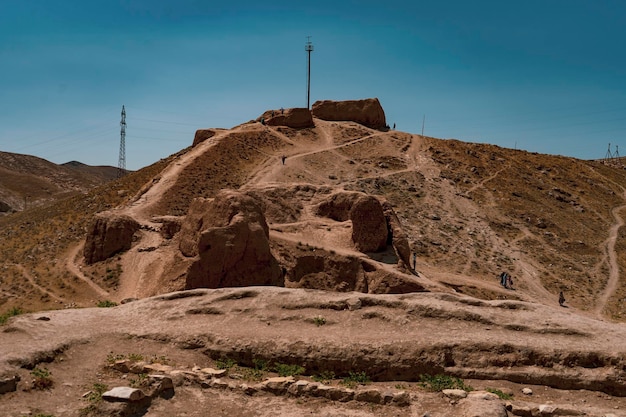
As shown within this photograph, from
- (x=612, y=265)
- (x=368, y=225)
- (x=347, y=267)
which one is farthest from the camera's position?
(x=612, y=265)

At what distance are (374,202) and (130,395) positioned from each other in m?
20.2

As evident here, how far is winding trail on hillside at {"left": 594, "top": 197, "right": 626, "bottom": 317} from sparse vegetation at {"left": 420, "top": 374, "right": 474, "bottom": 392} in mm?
27670

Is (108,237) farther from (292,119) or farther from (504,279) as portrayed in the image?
(292,119)

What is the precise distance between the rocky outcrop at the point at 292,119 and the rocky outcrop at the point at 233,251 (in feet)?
127

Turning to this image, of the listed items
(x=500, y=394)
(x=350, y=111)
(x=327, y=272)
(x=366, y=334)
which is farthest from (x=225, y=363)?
(x=350, y=111)

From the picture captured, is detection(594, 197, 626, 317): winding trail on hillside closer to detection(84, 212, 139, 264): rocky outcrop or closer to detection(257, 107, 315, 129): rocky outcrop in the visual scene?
detection(84, 212, 139, 264): rocky outcrop

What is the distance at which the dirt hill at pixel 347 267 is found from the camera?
11805mm

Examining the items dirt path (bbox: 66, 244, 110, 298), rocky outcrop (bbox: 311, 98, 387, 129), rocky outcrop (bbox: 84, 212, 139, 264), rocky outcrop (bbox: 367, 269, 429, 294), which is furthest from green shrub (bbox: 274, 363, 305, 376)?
rocky outcrop (bbox: 311, 98, 387, 129)

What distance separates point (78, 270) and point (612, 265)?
41.4 meters

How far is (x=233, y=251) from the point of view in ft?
69.1

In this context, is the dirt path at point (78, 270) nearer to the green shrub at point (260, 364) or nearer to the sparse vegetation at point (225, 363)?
the sparse vegetation at point (225, 363)

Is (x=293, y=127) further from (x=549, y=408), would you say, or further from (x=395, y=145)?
(x=549, y=408)

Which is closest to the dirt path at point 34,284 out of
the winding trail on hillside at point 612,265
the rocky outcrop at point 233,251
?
the rocky outcrop at point 233,251

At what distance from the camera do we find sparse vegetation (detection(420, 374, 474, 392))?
36.2ft
